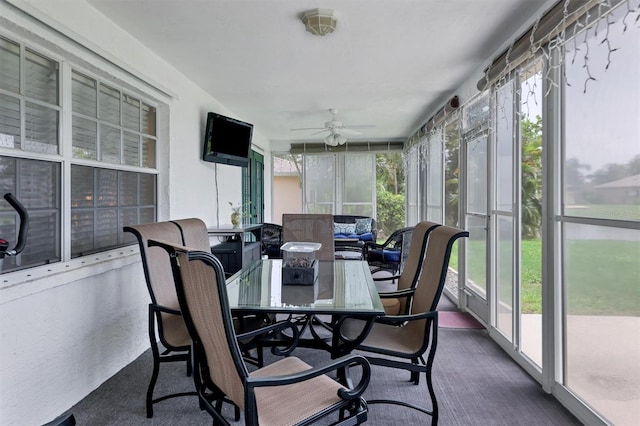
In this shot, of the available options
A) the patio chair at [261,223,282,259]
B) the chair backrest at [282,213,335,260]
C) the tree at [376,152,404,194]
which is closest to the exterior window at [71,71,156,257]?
the chair backrest at [282,213,335,260]

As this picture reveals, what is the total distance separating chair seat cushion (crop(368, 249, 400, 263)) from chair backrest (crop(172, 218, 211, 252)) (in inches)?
105

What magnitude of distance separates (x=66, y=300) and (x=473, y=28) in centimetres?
325

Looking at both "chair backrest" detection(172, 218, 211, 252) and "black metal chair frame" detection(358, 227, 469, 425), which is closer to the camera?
"black metal chair frame" detection(358, 227, 469, 425)

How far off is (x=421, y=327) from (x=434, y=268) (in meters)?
0.33

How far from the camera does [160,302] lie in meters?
2.03

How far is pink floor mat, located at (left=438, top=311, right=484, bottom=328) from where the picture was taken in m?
3.35

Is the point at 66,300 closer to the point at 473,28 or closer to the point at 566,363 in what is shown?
the point at 566,363

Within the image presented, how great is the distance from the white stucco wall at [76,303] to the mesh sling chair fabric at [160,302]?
1.44ft

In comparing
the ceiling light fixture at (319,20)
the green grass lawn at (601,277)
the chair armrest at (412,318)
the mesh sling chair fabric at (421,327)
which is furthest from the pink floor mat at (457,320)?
the ceiling light fixture at (319,20)

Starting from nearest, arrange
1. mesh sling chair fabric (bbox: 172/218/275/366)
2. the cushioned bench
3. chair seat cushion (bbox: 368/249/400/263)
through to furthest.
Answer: mesh sling chair fabric (bbox: 172/218/275/366), chair seat cushion (bbox: 368/249/400/263), the cushioned bench

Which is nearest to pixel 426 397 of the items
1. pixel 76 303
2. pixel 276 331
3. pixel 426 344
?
pixel 426 344

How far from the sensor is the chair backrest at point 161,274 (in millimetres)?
1903

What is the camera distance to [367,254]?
4.98 meters

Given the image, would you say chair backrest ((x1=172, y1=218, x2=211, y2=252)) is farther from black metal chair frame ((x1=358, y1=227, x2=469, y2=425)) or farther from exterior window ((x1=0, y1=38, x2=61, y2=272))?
black metal chair frame ((x1=358, y1=227, x2=469, y2=425))
